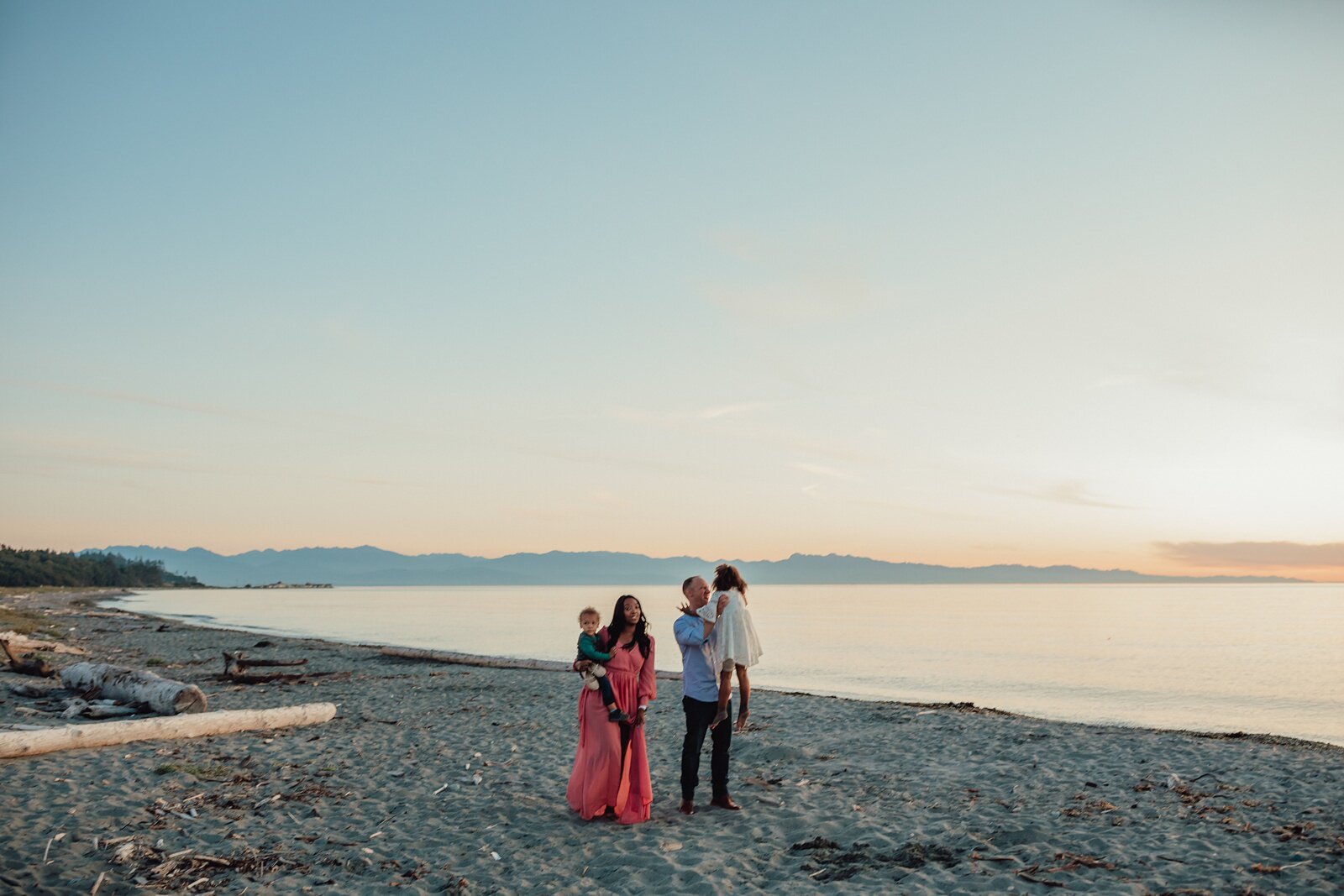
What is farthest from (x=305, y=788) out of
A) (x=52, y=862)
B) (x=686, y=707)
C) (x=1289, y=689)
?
(x=1289, y=689)

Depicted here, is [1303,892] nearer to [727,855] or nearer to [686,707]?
[727,855]

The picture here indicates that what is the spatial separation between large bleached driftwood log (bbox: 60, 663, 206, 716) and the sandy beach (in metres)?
1.11

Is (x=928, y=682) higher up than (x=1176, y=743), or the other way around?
(x=1176, y=743)

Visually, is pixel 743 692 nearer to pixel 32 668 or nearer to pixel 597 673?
pixel 597 673

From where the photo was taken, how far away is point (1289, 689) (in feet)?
99.8

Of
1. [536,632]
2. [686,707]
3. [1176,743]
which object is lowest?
[536,632]

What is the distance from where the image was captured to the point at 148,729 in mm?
10844

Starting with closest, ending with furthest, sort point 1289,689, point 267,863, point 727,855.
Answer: point 267,863 < point 727,855 < point 1289,689

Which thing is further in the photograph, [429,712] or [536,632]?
[536,632]

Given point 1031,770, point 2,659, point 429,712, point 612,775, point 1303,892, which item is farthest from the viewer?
point 2,659

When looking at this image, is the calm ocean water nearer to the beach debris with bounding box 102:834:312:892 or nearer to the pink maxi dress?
the pink maxi dress

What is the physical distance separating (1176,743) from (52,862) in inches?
551

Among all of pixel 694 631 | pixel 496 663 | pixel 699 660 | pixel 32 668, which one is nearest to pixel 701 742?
pixel 699 660

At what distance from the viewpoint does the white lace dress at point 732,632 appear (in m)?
7.92
